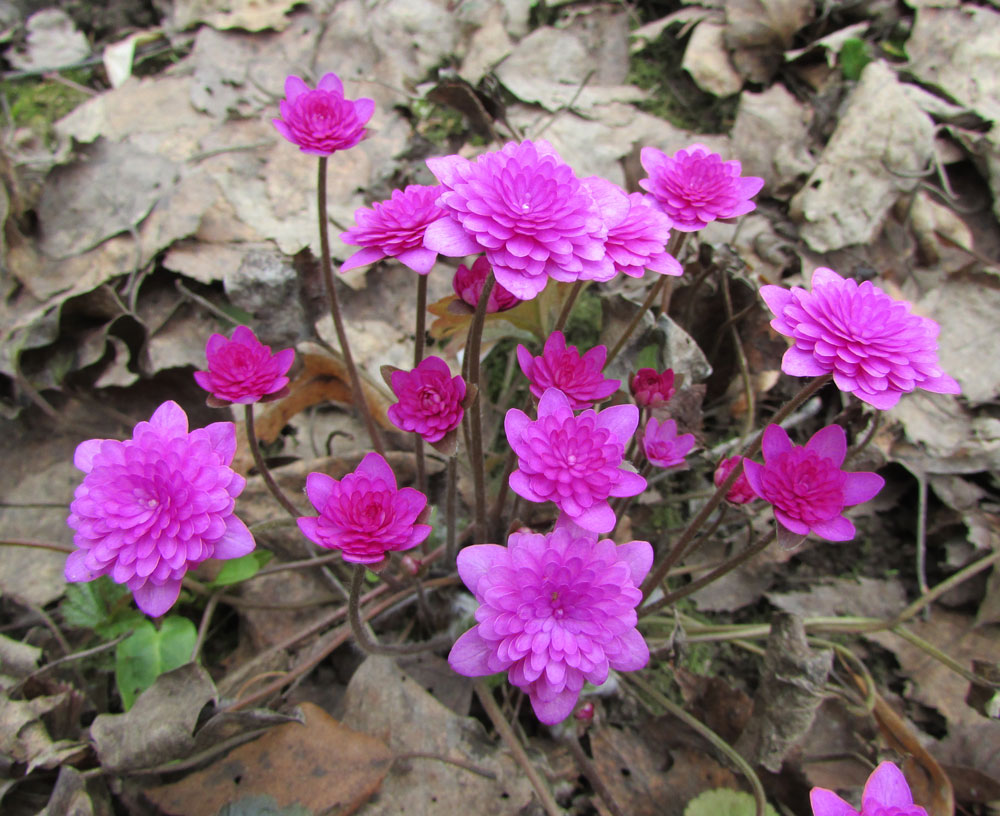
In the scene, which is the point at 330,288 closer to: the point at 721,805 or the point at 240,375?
the point at 240,375

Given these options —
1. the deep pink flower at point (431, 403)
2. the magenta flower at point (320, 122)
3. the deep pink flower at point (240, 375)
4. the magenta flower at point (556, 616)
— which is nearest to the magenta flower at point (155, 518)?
the deep pink flower at point (240, 375)

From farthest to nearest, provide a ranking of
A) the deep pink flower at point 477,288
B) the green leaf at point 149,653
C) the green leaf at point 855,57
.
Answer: the green leaf at point 855,57 → the green leaf at point 149,653 → the deep pink flower at point 477,288

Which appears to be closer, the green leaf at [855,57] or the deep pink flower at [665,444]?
the deep pink flower at [665,444]

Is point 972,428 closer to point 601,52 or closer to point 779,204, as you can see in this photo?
point 779,204

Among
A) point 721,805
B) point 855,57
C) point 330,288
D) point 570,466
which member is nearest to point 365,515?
point 570,466

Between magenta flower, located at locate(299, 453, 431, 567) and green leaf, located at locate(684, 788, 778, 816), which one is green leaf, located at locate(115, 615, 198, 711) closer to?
magenta flower, located at locate(299, 453, 431, 567)

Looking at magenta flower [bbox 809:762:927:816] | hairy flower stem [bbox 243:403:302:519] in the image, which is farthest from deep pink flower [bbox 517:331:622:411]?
magenta flower [bbox 809:762:927:816]

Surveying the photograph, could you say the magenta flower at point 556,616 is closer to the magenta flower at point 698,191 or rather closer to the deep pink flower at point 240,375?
the deep pink flower at point 240,375
